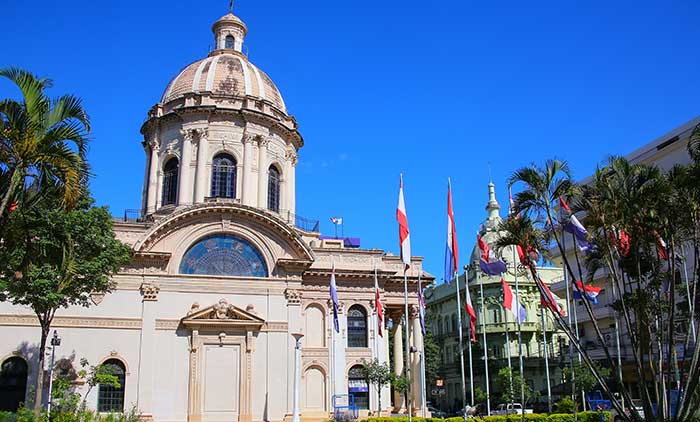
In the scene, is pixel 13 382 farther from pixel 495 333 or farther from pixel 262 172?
pixel 495 333

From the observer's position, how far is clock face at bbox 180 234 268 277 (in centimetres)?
3953

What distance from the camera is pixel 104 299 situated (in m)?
37.7

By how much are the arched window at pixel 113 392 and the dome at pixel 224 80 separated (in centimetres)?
2030

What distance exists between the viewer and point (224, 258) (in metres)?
40.1

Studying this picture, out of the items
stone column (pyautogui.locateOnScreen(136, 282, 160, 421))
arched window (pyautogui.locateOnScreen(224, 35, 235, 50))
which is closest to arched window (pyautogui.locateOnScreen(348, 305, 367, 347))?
stone column (pyautogui.locateOnScreen(136, 282, 160, 421))

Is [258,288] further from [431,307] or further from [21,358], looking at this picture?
[431,307]

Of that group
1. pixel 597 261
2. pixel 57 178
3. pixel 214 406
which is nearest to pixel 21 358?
pixel 214 406

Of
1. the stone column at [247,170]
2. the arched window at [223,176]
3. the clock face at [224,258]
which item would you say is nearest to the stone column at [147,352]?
the clock face at [224,258]

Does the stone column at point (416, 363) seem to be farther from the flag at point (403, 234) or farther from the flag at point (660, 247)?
the flag at point (660, 247)

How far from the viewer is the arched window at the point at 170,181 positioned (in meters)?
46.1

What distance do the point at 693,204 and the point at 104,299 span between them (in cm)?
3108

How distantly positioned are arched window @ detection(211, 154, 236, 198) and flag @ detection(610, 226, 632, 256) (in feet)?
92.6

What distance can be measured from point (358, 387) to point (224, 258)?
12.2 metres

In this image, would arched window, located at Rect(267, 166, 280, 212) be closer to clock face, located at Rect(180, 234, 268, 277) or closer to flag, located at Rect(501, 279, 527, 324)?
clock face, located at Rect(180, 234, 268, 277)
